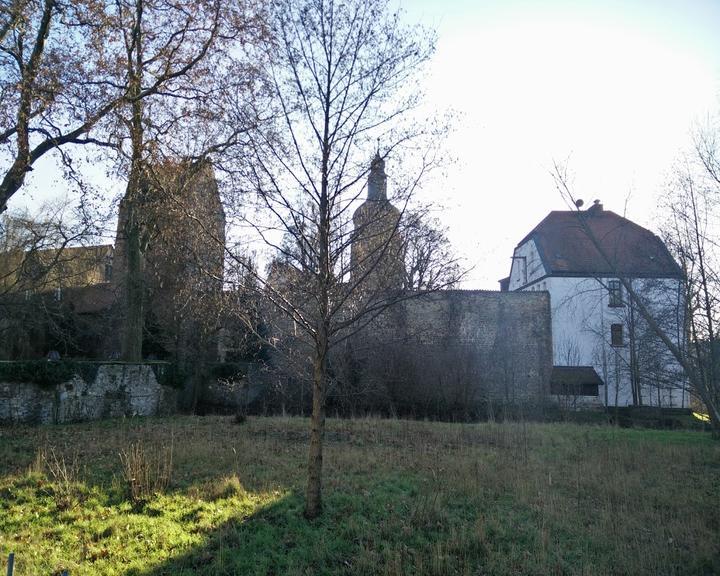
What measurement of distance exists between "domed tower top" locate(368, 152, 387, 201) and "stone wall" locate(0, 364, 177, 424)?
13.4m

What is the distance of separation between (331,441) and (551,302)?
72.0 ft

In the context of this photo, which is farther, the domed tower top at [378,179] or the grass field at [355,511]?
the domed tower top at [378,179]

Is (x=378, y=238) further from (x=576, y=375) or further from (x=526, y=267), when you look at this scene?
(x=526, y=267)

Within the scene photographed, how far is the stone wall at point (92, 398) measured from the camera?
50.9 feet

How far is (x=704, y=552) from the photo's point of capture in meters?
6.52

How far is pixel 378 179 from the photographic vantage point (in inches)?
267

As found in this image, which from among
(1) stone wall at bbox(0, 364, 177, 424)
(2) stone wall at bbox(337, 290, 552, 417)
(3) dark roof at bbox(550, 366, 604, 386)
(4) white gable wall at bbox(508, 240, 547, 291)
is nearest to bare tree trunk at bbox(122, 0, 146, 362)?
(1) stone wall at bbox(0, 364, 177, 424)

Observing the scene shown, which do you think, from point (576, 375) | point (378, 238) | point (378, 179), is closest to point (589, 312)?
point (576, 375)

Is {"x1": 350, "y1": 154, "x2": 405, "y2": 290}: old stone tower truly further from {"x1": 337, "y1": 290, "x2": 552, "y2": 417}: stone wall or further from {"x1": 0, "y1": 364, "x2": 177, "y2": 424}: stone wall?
{"x1": 337, "y1": 290, "x2": 552, "y2": 417}: stone wall

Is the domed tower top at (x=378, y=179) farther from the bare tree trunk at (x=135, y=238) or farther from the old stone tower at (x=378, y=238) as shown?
the bare tree trunk at (x=135, y=238)

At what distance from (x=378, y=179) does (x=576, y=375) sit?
83.7 feet

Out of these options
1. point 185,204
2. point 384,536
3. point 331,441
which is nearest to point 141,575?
point 384,536

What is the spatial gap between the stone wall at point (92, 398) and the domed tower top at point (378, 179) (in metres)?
13.4

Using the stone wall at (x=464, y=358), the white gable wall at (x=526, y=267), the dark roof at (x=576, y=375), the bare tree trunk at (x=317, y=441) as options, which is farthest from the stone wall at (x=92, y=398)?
the white gable wall at (x=526, y=267)
